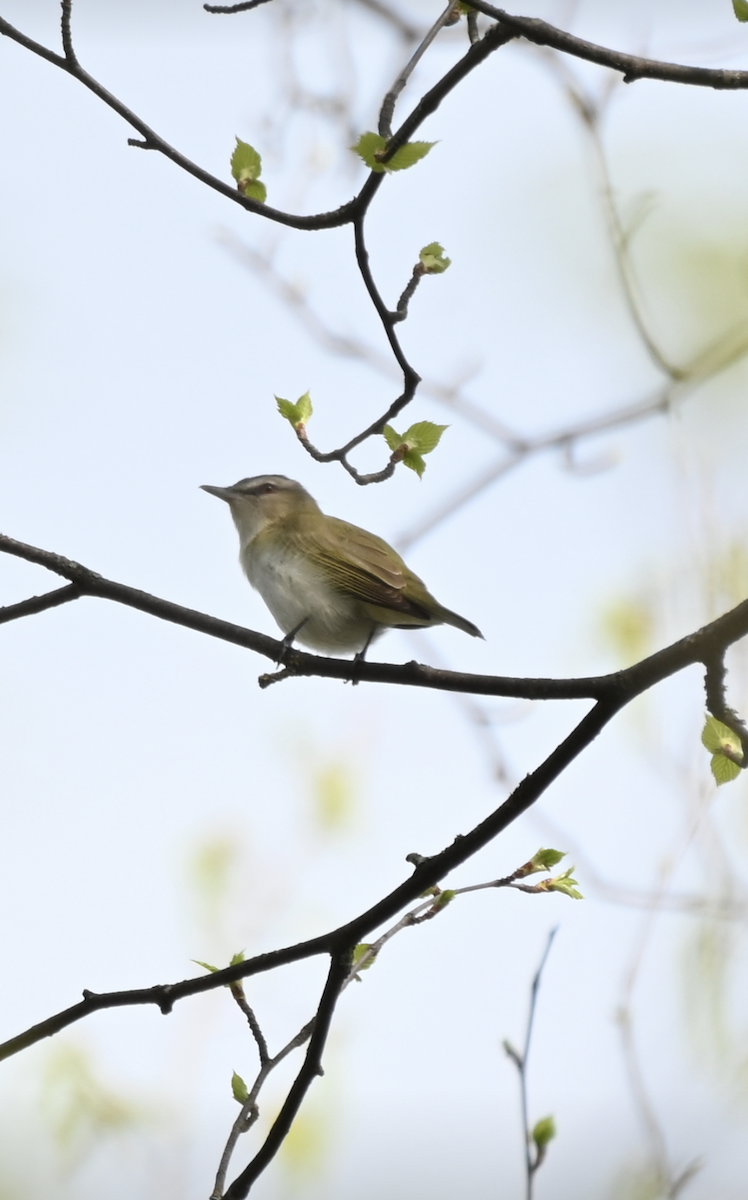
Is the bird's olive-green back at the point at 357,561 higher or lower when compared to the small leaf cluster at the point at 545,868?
higher

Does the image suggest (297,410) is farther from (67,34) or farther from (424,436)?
(67,34)

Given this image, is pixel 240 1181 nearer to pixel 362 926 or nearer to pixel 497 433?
pixel 362 926

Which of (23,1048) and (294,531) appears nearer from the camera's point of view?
(23,1048)

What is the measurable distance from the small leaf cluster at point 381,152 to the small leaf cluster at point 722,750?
62.6 inches

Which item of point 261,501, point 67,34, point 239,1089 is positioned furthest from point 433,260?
point 261,501

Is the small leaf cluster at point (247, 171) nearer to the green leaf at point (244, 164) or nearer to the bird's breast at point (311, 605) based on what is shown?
the green leaf at point (244, 164)

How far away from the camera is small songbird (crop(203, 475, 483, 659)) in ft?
16.2

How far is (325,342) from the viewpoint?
6.12 meters

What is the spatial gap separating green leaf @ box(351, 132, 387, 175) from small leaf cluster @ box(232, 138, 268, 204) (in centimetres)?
54

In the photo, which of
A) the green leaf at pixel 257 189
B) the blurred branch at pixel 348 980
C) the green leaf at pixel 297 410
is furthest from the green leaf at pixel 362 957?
the green leaf at pixel 257 189

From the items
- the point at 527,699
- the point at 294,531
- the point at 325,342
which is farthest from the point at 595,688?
the point at 325,342

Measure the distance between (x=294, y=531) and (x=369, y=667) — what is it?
81.5 inches

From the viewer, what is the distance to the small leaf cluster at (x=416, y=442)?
3.53m

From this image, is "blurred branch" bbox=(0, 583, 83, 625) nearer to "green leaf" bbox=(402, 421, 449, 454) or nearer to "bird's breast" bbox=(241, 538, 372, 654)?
"green leaf" bbox=(402, 421, 449, 454)
